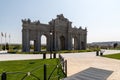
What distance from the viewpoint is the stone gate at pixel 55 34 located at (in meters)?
43.7

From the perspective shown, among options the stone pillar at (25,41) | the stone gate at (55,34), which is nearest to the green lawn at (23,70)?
the stone gate at (55,34)

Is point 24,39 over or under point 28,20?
under

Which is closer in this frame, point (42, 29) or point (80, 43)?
point (42, 29)

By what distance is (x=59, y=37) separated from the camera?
53375 millimetres

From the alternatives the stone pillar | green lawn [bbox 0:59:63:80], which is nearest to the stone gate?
the stone pillar

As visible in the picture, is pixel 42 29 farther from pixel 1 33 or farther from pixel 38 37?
pixel 1 33

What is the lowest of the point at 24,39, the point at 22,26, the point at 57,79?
the point at 57,79

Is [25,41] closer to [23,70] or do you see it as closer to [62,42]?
[62,42]

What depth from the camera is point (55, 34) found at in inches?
1994

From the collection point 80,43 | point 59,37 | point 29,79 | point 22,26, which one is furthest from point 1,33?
point 29,79

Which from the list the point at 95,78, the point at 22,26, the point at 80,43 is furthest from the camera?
the point at 80,43

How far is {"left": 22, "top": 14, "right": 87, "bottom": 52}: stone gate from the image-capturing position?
143 feet

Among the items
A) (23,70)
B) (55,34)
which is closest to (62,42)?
(55,34)

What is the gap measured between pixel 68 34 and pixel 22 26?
16.1 m
